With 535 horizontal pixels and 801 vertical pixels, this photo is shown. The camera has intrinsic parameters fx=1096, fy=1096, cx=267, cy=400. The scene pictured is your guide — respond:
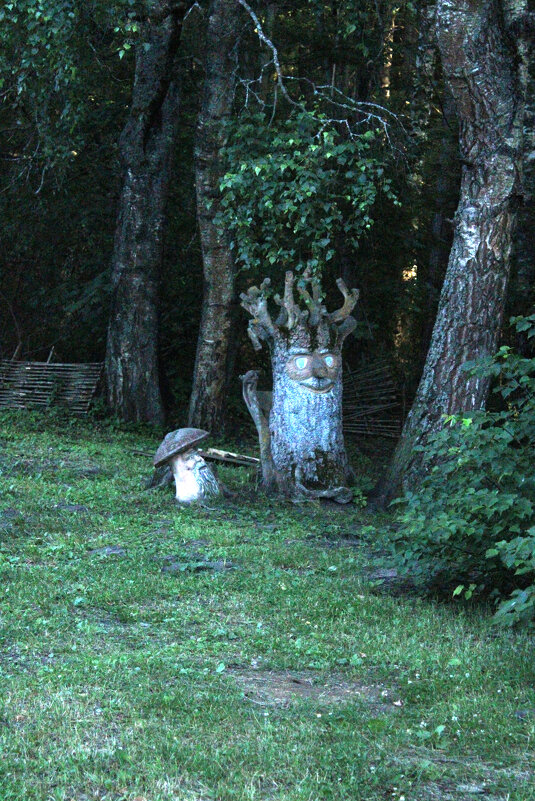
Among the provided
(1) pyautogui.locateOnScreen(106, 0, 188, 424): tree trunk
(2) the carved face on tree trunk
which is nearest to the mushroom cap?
(2) the carved face on tree trunk

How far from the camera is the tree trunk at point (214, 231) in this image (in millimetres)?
16078

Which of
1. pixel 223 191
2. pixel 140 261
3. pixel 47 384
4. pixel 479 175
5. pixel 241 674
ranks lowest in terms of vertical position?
pixel 241 674

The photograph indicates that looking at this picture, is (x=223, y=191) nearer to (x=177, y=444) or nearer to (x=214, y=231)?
(x=214, y=231)

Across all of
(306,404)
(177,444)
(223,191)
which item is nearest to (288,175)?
(306,404)

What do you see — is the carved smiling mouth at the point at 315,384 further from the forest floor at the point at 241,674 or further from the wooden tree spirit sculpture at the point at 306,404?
the forest floor at the point at 241,674

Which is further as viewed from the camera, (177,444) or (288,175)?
(288,175)

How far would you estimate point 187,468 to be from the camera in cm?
1135

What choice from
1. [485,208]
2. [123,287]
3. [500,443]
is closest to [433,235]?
[123,287]

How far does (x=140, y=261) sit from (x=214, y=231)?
199cm

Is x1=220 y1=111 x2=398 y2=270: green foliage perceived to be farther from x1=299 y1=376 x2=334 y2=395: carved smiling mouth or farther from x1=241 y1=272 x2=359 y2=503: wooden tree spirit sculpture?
x1=299 y1=376 x2=334 y2=395: carved smiling mouth

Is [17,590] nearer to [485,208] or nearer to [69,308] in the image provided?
[485,208]

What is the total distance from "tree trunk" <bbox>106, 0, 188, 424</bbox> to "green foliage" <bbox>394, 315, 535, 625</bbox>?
11.2 metres

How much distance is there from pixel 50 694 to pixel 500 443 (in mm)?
3336

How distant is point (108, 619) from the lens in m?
6.73
